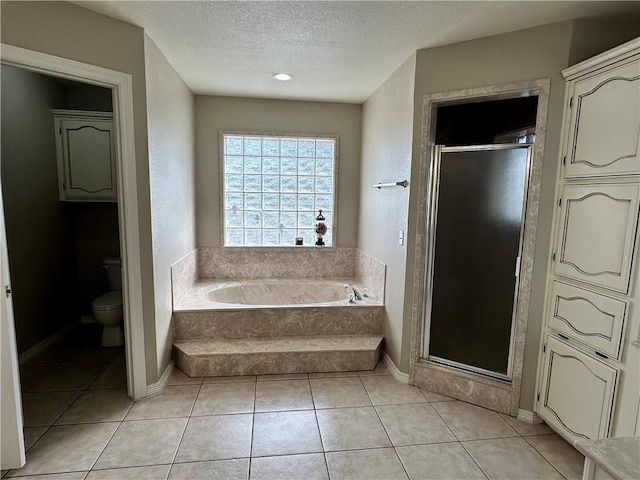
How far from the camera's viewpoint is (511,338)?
236 centimetres

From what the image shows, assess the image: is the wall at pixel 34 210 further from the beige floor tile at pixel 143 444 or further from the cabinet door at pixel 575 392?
the cabinet door at pixel 575 392

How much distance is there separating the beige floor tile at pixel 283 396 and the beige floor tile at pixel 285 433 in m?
0.07

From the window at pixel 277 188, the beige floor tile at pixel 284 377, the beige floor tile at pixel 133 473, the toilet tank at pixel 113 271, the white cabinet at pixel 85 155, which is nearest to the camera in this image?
the beige floor tile at pixel 133 473

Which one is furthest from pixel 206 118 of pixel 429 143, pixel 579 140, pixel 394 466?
pixel 394 466

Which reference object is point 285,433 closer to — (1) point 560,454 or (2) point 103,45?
(1) point 560,454

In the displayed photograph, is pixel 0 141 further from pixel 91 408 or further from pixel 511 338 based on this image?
pixel 511 338

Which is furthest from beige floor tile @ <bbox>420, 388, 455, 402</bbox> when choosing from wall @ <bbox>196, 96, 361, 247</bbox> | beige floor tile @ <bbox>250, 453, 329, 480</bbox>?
wall @ <bbox>196, 96, 361, 247</bbox>

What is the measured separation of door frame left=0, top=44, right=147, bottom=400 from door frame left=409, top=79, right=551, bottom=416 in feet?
6.45

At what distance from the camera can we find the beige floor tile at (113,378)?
264 cm

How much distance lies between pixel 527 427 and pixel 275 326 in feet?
6.53

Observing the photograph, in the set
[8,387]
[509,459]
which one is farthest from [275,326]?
[509,459]

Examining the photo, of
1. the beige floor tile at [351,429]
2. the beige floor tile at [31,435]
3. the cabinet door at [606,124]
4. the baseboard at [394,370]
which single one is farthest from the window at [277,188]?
the cabinet door at [606,124]

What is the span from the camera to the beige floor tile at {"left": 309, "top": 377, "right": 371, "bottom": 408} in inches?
98.0

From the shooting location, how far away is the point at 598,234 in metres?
1.83
